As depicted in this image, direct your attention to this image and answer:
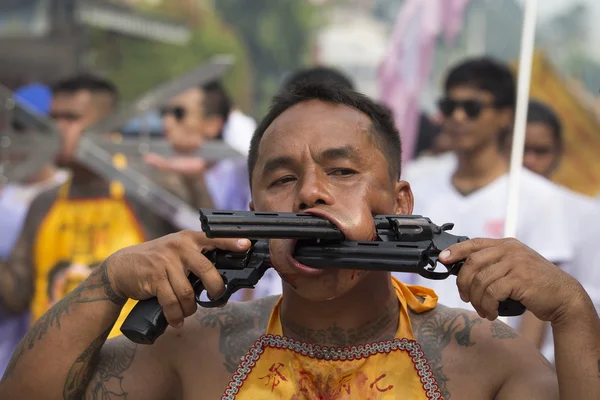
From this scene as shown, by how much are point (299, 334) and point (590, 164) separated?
13.2ft

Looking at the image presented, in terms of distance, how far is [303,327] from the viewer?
3113 mm

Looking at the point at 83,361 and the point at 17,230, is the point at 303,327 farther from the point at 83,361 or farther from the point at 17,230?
the point at 17,230

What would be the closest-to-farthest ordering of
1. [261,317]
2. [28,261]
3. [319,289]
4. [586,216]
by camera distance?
[319,289]
[261,317]
[586,216]
[28,261]

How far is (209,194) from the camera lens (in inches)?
294

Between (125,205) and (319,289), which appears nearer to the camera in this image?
(319,289)

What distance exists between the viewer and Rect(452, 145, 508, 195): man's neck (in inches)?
255

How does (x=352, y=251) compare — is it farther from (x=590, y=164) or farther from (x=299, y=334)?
(x=590, y=164)

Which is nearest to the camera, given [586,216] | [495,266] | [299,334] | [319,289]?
[495,266]

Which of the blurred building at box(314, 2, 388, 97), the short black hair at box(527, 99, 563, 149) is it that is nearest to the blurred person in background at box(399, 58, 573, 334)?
the short black hair at box(527, 99, 563, 149)

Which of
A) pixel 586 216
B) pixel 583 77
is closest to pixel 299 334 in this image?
pixel 586 216

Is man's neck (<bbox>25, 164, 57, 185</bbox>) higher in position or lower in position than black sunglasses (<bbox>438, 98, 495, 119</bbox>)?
lower

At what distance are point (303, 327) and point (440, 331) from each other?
0.47m

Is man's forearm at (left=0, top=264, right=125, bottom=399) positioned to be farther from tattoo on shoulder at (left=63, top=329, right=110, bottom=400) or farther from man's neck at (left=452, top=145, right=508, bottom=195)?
man's neck at (left=452, top=145, right=508, bottom=195)

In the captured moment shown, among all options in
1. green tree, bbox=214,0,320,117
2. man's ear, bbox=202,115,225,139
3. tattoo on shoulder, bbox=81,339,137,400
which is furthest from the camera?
green tree, bbox=214,0,320,117
